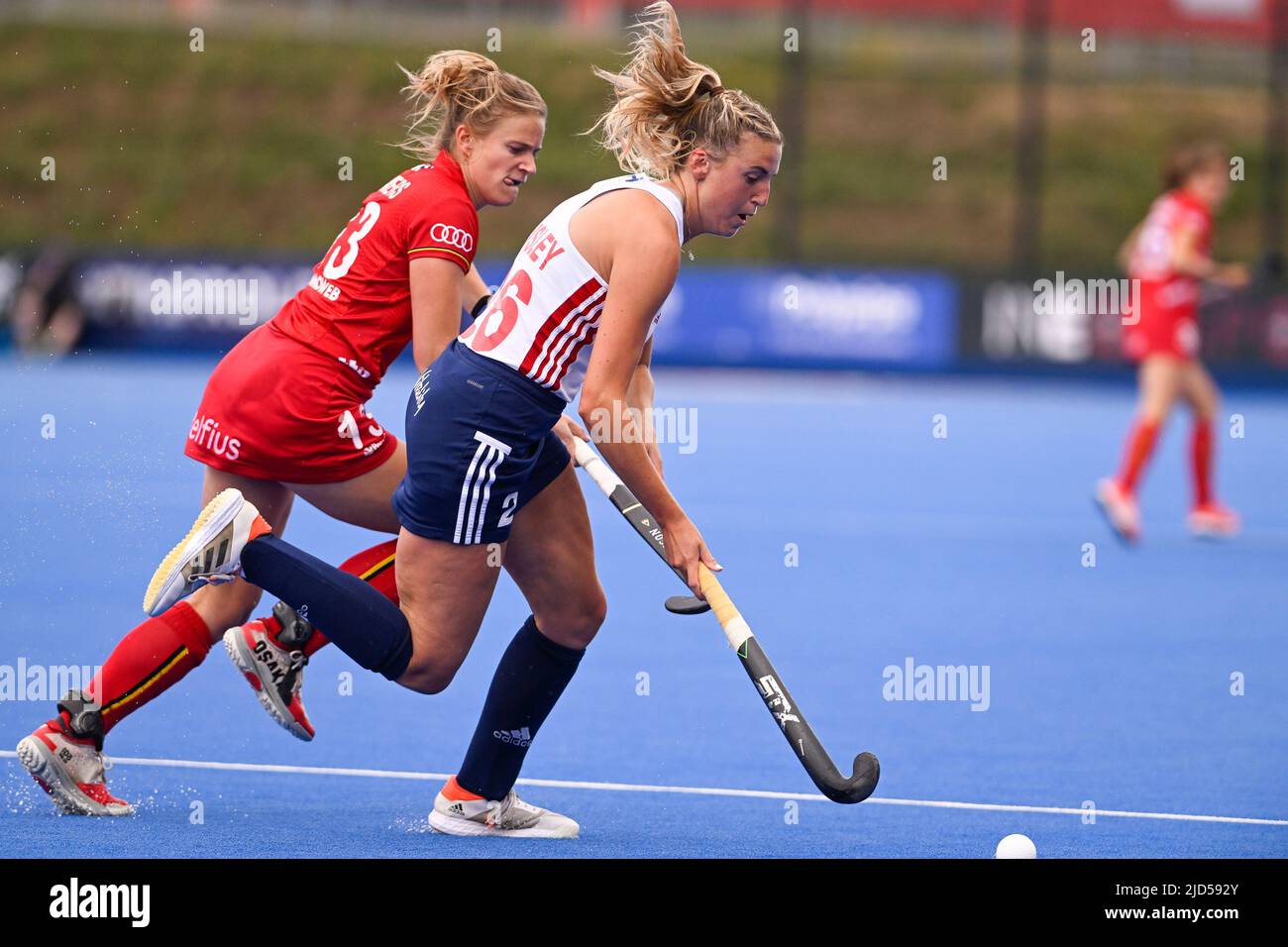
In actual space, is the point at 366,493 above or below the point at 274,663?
above

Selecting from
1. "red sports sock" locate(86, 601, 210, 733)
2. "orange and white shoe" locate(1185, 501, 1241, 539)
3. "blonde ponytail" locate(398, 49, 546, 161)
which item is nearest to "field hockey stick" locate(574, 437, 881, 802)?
"blonde ponytail" locate(398, 49, 546, 161)

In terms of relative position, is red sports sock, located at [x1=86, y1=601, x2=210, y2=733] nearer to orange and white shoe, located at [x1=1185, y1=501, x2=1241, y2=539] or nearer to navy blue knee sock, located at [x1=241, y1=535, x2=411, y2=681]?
navy blue knee sock, located at [x1=241, y1=535, x2=411, y2=681]

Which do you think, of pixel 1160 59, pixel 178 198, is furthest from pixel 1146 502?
pixel 178 198

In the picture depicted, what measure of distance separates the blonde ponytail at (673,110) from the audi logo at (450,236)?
0.47m

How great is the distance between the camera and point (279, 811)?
423cm

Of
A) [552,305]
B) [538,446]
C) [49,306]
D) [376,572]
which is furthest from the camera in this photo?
[49,306]

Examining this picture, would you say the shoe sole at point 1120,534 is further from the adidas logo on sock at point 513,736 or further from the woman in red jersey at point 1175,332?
the adidas logo on sock at point 513,736

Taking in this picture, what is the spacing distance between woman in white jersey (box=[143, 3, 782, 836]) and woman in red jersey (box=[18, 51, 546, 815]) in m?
0.24

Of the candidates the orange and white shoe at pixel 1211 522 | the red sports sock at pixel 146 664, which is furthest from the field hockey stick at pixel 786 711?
A: the orange and white shoe at pixel 1211 522

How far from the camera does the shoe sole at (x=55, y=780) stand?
13.2 ft

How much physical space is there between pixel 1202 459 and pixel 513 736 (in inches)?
244

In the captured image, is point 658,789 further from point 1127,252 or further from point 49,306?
point 49,306

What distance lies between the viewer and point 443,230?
4.14m

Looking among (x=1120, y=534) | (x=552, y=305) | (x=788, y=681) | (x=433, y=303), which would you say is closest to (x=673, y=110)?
(x=552, y=305)
